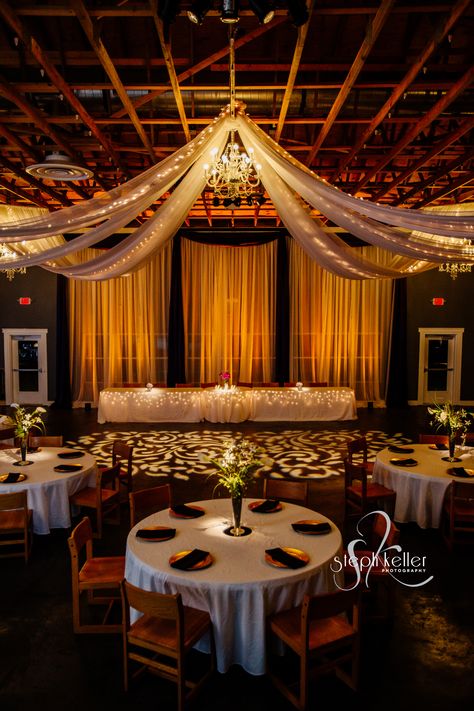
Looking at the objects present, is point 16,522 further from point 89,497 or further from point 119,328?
point 119,328

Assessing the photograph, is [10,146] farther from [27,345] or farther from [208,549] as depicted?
[27,345]

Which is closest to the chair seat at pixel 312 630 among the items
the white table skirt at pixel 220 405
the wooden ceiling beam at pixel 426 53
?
the wooden ceiling beam at pixel 426 53

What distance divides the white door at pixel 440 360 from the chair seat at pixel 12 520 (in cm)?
1126

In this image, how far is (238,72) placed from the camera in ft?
20.1

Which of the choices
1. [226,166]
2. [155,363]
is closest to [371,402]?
[155,363]

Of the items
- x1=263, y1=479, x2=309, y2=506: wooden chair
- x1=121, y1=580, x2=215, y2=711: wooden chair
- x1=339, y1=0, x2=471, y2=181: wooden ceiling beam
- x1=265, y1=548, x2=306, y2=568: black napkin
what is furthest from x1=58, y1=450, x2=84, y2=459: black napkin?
x1=339, y1=0, x2=471, y2=181: wooden ceiling beam

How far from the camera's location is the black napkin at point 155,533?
398cm

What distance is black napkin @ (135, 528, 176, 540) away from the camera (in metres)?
3.98

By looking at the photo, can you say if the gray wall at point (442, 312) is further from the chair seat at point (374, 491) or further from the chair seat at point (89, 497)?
the chair seat at point (89, 497)

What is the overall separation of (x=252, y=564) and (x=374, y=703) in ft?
3.46

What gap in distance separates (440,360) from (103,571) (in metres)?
12.4

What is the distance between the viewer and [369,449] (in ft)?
30.7

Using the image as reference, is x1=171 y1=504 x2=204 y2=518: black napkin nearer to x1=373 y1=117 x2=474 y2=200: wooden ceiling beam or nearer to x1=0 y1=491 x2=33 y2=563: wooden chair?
x1=0 y1=491 x2=33 y2=563: wooden chair

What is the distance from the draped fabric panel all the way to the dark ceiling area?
5925 millimetres
